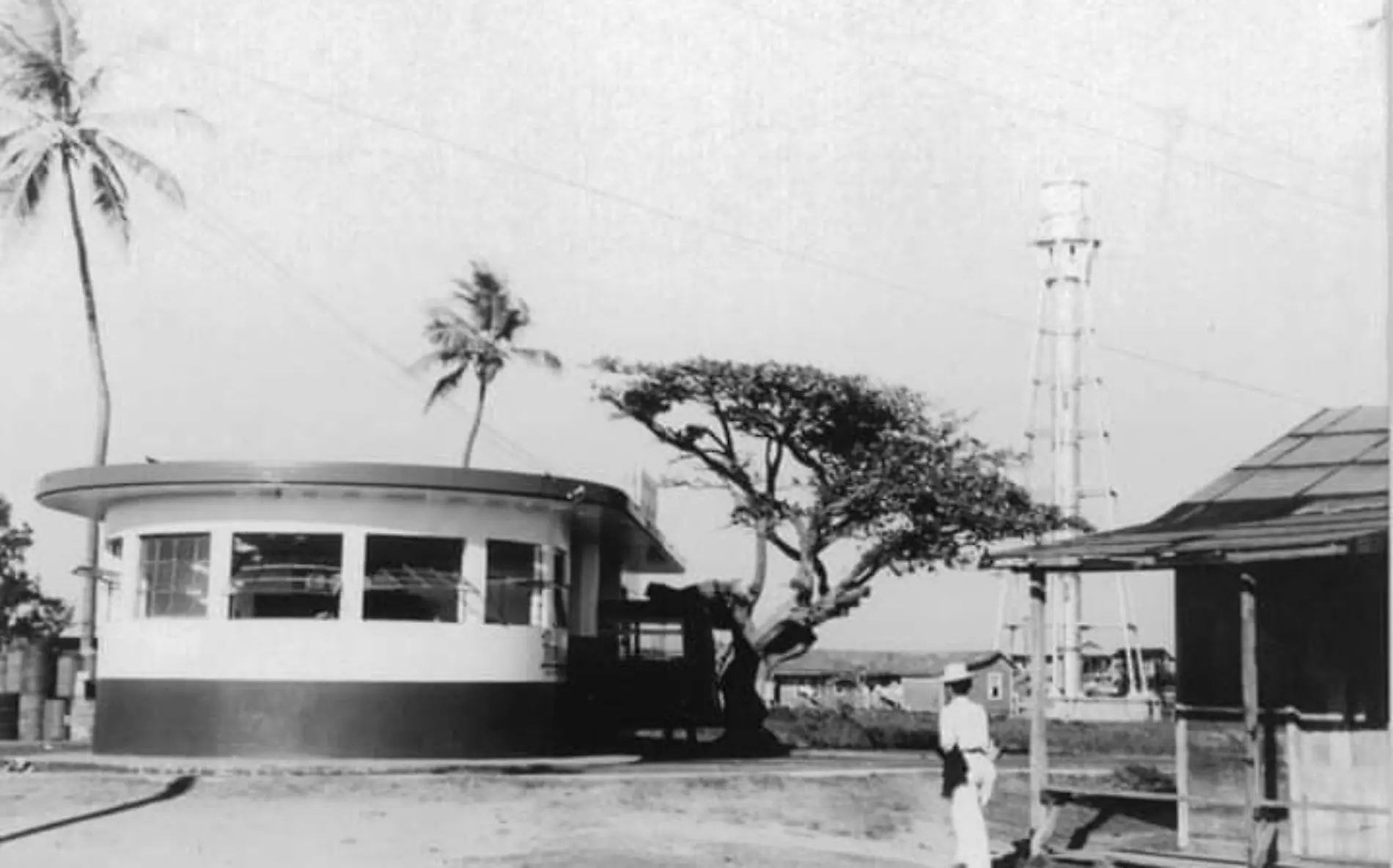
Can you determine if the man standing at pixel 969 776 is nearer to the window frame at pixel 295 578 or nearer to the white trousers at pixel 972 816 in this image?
the white trousers at pixel 972 816

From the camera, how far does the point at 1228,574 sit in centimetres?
1373

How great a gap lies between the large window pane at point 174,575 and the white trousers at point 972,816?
359 inches

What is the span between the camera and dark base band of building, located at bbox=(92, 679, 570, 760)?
712 inches

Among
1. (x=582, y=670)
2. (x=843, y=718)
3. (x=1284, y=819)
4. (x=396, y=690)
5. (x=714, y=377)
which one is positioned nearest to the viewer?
(x=1284, y=819)

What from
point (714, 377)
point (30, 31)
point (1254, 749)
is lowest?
point (1254, 749)

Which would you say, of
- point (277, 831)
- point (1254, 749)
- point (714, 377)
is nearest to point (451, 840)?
point (277, 831)

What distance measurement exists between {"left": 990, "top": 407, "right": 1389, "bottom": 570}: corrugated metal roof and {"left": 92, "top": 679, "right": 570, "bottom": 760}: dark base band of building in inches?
278

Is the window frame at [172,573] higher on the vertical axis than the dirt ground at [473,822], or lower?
higher

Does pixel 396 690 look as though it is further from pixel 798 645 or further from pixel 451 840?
pixel 798 645

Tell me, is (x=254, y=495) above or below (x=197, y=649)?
above

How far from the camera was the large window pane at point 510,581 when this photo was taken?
63.0 ft

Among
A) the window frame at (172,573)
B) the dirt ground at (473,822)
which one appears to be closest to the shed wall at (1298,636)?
the dirt ground at (473,822)

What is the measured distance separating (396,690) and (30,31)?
13.8 m

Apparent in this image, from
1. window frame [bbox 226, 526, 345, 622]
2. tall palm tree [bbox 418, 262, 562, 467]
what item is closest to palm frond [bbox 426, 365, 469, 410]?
tall palm tree [bbox 418, 262, 562, 467]
